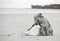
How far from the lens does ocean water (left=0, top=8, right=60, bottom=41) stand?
3.76 ft

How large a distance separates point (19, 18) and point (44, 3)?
1.00ft

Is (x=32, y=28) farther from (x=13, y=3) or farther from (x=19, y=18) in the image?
(x=13, y=3)

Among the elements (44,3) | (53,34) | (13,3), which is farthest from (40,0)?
(53,34)

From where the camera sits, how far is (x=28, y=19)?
1.16 meters

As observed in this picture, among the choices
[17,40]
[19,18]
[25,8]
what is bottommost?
[17,40]

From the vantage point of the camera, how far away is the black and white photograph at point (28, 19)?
115 centimetres

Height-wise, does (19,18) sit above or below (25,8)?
below

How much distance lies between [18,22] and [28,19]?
109 mm

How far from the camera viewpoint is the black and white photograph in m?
1.15

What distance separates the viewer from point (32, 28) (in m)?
1.16

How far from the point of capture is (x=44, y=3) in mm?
1161

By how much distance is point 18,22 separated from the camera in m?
1.16

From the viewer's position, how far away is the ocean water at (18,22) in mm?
1145

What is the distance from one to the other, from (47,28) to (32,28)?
16cm
